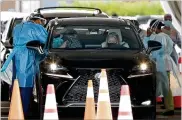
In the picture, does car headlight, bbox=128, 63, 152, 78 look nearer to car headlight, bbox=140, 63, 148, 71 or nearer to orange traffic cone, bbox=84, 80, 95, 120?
car headlight, bbox=140, 63, 148, 71

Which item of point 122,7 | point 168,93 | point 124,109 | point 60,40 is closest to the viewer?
point 124,109

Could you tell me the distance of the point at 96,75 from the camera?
10.6 meters

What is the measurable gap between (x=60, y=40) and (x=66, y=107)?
5.43ft

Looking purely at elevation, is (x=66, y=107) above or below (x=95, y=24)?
below

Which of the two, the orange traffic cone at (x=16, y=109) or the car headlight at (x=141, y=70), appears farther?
the car headlight at (x=141, y=70)

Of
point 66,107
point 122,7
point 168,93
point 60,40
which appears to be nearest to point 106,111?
point 66,107

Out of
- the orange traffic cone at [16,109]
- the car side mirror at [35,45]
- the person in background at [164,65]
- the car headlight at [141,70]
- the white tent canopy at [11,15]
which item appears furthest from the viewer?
the white tent canopy at [11,15]

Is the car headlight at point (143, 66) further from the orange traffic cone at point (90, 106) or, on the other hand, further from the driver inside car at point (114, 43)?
the orange traffic cone at point (90, 106)

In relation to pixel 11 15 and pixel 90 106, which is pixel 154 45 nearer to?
pixel 90 106

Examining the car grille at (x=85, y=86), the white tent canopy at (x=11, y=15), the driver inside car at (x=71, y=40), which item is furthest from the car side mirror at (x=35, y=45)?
the white tent canopy at (x=11, y=15)

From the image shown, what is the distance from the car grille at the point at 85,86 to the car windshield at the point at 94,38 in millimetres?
1118

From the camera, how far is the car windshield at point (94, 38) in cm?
1174

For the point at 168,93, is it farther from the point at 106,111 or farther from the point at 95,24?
the point at 106,111

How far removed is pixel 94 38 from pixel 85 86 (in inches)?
67.4
